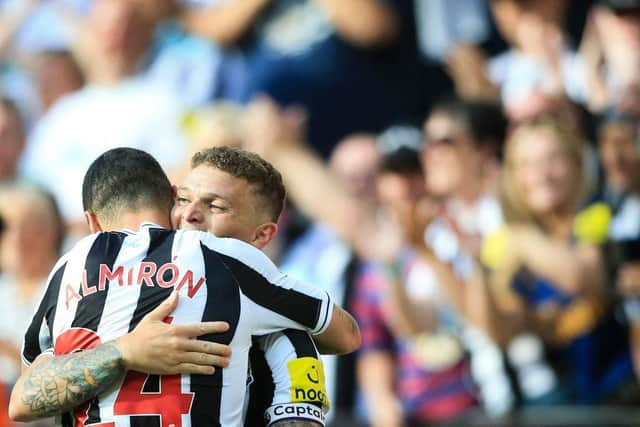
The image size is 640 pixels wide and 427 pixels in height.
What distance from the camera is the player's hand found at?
12.0 ft

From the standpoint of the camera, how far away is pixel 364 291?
10.4 metres

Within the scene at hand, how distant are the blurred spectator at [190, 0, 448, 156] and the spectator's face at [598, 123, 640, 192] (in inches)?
63.5

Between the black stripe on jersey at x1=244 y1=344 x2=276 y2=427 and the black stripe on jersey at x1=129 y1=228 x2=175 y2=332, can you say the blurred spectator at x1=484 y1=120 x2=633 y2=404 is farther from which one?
the black stripe on jersey at x1=129 y1=228 x2=175 y2=332

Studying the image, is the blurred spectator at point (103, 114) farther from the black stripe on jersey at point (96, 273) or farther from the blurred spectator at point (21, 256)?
the black stripe on jersey at point (96, 273)

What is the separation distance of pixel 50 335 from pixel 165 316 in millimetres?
451

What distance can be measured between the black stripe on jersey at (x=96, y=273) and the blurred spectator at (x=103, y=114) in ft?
24.2

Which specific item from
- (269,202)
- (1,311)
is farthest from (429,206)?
(269,202)

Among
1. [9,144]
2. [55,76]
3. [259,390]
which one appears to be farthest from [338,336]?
[55,76]

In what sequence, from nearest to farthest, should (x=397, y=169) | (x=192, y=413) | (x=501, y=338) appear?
(x=192, y=413)
(x=501, y=338)
(x=397, y=169)

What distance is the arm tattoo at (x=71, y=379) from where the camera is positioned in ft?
12.0

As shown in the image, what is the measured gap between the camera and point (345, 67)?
11.2 meters

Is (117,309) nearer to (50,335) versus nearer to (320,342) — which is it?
(50,335)

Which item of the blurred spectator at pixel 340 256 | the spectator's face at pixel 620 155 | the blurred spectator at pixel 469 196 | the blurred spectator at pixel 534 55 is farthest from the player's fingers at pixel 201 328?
the blurred spectator at pixel 534 55

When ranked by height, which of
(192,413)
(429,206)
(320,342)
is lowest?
(192,413)
